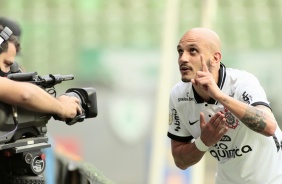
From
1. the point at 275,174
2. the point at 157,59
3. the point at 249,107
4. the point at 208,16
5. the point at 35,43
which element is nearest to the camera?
the point at 249,107

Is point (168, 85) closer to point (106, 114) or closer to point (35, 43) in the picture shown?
point (106, 114)

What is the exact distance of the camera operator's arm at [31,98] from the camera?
9.42ft

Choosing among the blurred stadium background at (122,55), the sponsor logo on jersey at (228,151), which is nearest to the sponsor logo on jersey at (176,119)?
the sponsor logo on jersey at (228,151)

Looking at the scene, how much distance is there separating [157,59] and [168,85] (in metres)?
5.85

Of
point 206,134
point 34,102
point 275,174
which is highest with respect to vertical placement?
point 34,102

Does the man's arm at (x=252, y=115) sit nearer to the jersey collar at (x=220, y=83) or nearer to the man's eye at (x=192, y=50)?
the jersey collar at (x=220, y=83)

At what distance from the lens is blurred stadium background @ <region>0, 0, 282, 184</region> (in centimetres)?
1330

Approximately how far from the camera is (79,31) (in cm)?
1577

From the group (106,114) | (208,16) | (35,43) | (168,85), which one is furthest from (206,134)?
(35,43)

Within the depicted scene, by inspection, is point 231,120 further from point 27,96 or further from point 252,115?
point 27,96

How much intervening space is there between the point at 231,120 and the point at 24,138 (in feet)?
3.88

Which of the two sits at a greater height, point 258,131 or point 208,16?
point 208,16

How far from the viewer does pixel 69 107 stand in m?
3.12

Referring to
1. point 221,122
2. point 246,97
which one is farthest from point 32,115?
point 246,97
